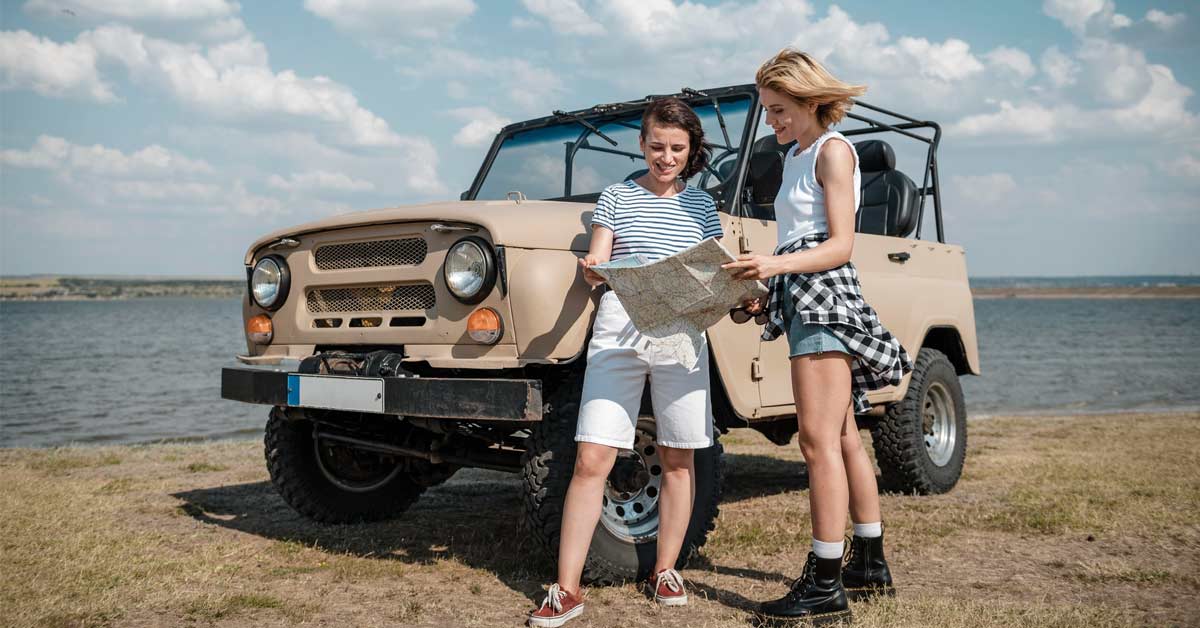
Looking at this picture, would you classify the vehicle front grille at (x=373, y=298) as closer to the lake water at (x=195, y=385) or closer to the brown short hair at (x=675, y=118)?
the brown short hair at (x=675, y=118)

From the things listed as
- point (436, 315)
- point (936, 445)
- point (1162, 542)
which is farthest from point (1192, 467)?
point (436, 315)

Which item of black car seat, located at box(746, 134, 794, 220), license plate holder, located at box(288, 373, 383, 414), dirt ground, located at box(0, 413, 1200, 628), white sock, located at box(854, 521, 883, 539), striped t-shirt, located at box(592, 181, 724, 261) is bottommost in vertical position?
dirt ground, located at box(0, 413, 1200, 628)

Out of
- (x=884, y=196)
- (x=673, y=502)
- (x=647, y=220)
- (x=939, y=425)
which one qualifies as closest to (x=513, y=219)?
(x=647, y=220)

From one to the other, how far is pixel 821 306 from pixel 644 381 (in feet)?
2.16

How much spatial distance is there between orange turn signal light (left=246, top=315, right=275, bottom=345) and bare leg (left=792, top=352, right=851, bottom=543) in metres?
2.41

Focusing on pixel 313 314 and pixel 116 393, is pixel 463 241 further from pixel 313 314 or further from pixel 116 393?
pixel 116 393

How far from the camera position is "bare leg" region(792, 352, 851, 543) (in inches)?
127

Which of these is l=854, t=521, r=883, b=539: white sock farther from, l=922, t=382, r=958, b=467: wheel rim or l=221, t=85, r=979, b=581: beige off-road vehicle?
l=922, t=382, r=958, b=467: wheel rim

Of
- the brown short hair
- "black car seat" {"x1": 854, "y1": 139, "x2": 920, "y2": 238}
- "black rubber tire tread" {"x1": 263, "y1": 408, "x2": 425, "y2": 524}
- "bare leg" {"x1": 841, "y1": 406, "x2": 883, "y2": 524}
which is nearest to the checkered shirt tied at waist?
"bare leg" {"x1": 841, "y1": 406, "x2": 883, "y2": 524}

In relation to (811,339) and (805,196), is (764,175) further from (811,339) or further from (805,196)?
(811,339)

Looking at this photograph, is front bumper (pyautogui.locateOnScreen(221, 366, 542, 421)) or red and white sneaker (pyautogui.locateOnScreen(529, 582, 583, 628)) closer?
red and white sneaker (pyautogui.locateOnScreen(529, 582, 583, 628))

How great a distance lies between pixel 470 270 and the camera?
12.2ft

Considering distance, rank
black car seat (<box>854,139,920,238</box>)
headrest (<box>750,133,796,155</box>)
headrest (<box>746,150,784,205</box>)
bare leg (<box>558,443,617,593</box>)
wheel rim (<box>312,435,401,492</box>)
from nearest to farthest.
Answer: bare leg (<box>558,443,617,593</box>)
headrest (<box>746,150,784,205</box>)
headrest (<box>750,133,796,155</box>)
wheel rim (<box>312,435,401,492</box>)
black car seat (<box>854,139,920,238</box>)

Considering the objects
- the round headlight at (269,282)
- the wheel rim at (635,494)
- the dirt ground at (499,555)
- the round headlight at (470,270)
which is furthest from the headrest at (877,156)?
the round headlight at (269,282)
